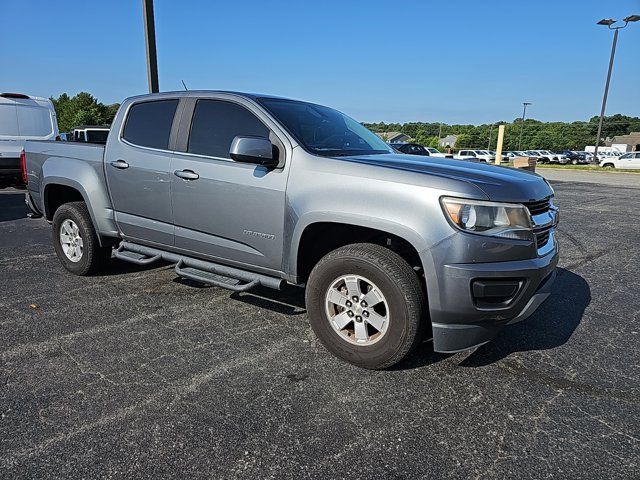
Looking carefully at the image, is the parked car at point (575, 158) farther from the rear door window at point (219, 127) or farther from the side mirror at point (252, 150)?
the side mirror at point (252, 150)

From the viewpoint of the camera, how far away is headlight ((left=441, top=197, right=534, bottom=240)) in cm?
270

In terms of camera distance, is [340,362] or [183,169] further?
[183,169]

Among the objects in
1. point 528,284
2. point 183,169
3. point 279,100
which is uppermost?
point 279,100

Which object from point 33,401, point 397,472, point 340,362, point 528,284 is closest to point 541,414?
point 528,284

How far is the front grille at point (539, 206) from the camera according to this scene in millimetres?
2928

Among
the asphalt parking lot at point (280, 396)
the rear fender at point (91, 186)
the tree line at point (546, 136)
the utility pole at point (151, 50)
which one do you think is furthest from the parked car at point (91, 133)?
the tree line at point (546, 136)

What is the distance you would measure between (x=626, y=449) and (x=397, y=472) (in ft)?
3.87

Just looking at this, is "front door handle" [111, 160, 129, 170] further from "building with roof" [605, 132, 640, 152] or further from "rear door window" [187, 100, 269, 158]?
"building with roof" [605, 132, 640, 152]

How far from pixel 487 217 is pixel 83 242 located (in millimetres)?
4012

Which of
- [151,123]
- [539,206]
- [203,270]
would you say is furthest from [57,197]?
[539,206]

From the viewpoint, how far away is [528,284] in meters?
2.82

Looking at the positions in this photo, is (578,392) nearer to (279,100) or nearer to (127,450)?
(127,450)

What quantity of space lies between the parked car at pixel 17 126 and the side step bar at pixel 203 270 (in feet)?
28.7

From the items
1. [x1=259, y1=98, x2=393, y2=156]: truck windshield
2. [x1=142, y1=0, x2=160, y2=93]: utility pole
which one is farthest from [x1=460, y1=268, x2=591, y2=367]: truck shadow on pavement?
[x1=142, y1=0, x2=160, y2=93]: utility pole
